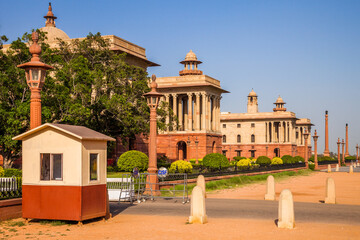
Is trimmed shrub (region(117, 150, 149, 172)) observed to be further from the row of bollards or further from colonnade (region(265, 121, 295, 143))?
colonnade (region(265, 121, 295, 143))

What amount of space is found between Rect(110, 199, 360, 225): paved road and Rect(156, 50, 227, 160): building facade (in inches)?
2092

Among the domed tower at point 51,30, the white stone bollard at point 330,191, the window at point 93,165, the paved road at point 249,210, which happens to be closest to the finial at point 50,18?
the domed tower at point 51,30

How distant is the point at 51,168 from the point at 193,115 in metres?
68.5

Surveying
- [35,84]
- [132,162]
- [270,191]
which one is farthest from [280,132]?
[35,84]

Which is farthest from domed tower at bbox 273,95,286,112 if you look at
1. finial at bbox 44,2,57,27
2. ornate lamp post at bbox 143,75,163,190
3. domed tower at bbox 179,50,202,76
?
ornate lamp post at bbox 143,75,163,190

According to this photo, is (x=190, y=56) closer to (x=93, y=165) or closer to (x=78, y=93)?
(x=78, y=93)

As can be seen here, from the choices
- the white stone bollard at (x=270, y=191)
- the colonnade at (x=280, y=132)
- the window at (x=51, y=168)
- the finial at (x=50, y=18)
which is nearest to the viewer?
the window at (x=51, y=168)

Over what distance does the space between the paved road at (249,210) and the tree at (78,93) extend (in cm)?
1345

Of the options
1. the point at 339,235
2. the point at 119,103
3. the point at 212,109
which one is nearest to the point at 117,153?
the point at 119,103

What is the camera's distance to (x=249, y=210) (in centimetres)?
1820

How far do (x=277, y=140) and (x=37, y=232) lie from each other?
351 ft

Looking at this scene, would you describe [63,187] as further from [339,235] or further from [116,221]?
[339,235]

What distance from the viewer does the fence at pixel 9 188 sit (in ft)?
51.7

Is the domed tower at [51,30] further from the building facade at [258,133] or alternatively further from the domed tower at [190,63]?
the building facade at [258,133]
